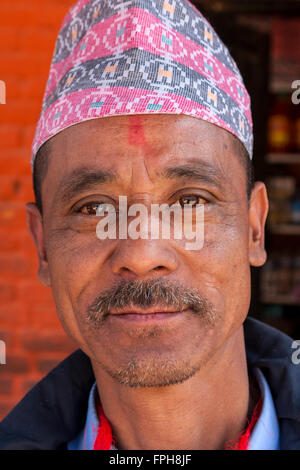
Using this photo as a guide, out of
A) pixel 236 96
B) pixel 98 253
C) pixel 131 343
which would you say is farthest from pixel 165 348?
pixel 236 96

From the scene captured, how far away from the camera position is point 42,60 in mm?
3182

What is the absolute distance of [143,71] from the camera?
64.4 inches

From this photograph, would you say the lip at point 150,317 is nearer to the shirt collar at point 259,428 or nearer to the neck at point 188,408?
the neck at point 188,408

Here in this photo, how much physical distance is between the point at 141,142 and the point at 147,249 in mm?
305

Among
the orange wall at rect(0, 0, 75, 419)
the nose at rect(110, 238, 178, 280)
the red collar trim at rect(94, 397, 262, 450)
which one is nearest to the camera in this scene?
the nose at rect(110, 238, 178, 280)

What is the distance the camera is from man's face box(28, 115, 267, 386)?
155cm

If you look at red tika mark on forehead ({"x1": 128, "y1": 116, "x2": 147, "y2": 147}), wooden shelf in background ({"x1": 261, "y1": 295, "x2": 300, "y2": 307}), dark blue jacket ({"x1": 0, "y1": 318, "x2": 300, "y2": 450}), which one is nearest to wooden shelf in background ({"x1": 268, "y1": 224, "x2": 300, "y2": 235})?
wooden shelf in background ({"x1": 261, "y1": 295, "x2": 300, "y2": 307})

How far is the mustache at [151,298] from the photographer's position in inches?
60.2

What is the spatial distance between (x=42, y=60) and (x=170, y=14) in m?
1.59

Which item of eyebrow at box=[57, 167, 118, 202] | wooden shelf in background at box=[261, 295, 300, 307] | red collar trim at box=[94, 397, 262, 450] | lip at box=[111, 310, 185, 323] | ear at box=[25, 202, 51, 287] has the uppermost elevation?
eyebrow at box=[57, 167, 118, 202]

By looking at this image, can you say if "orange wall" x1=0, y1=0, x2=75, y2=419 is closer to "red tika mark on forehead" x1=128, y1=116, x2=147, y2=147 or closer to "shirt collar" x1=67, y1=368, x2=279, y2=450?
"shirt collar" x1=67, y1=368, x2=279, y2=450

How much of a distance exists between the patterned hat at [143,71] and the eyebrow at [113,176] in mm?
137

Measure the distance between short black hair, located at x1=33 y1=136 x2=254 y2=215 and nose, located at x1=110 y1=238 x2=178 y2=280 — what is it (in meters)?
0.40

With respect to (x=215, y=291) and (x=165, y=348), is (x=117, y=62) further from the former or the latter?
(x=165, y=348)
